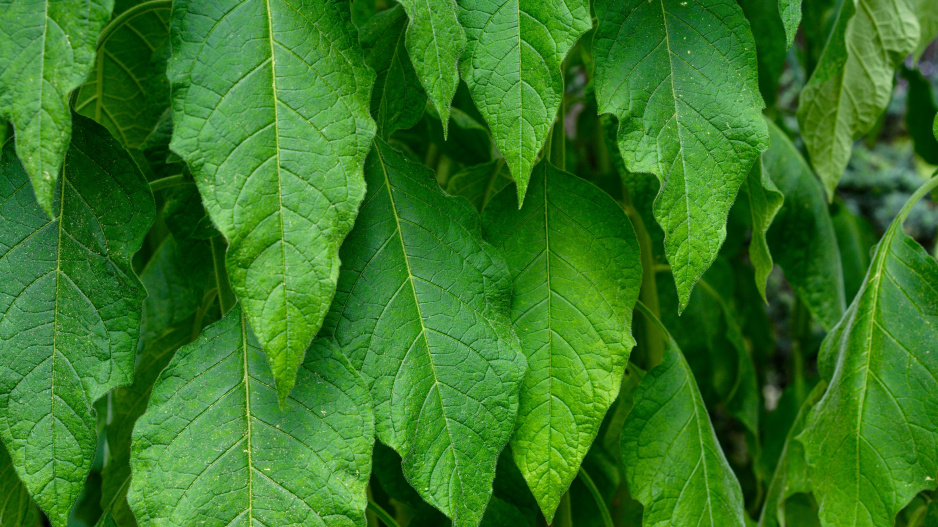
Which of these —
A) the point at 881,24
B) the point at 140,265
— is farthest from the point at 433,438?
the point at 881,24

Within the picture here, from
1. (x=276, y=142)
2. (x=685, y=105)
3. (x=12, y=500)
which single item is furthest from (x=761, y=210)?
(x=12, y=500)

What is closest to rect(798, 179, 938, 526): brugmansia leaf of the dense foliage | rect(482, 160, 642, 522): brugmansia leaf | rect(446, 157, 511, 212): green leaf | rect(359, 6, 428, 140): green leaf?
the dense foliage

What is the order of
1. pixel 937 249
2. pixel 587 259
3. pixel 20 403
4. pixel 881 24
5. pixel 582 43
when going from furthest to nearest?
pixel 937 249 → pixel 881 24 → pixel 582 43 → pixel 587 259 → pixel 20 403

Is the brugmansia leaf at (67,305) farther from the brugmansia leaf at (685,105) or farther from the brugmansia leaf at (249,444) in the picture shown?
the brugmansia leaf at (685,105)

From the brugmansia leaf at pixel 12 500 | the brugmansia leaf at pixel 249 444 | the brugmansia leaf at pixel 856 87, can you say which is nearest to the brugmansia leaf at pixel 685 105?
the brugmansia leaf at pixel 249 444

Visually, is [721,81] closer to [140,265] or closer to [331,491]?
[331,491]

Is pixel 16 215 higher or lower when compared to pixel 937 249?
higher
